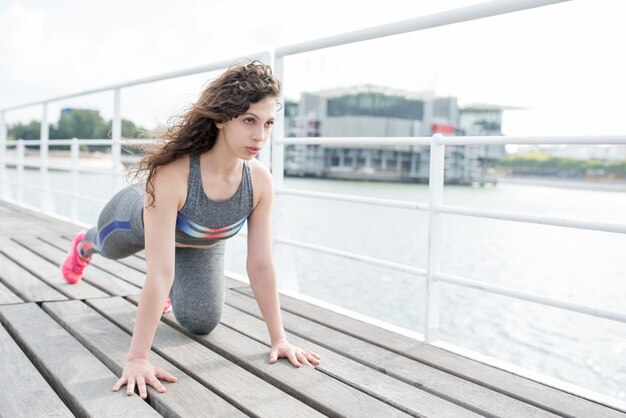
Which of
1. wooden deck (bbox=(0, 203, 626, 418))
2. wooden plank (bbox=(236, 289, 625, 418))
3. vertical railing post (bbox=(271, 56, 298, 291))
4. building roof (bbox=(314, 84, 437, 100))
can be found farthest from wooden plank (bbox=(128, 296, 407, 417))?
building roof (bbox=(314, 84, 437, 100))

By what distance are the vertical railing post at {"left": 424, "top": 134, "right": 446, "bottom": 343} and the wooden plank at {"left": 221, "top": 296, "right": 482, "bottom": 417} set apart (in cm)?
30

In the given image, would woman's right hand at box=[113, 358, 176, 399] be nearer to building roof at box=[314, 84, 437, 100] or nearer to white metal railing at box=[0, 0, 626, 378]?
white metal railing at box=[0, 0, 626, 378]

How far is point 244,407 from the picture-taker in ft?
4.02

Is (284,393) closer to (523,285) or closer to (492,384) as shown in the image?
(492,384)

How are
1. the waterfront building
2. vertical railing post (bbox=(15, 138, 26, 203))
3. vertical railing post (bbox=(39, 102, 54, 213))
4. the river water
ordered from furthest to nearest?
1. the waterfront building
2. the river water
3. vertical railing post (bbox=(15, 138, 26, 203))
4. vertical railing post (bbox=(39, 102, 54, 213))

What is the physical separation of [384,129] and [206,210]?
31687 millimetres

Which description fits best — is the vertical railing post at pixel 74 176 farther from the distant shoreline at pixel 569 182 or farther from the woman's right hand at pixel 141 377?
the distant shoreline at pixel 569 182

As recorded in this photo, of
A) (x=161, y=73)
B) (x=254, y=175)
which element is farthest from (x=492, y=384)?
(x=161, y=73)

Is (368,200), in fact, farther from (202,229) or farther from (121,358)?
(121,358)

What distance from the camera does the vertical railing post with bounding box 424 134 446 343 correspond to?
173 centimetres

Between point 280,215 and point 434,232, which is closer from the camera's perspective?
point 434,232

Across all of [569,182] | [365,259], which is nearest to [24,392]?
[365,259]

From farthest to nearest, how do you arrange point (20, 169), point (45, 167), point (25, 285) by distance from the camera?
point (20, 169)
point (45, 167)
point (25, 285)

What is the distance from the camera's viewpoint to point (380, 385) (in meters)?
1.38
